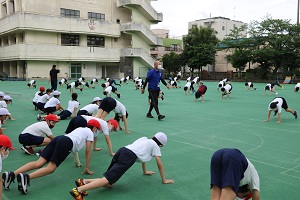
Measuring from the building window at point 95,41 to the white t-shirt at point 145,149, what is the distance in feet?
120

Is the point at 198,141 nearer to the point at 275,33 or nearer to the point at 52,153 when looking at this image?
the point at 52,153

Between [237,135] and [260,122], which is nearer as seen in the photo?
[237,135]

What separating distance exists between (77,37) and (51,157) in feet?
118

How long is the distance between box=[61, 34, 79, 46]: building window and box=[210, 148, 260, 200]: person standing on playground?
37.0 meters

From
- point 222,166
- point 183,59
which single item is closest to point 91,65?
point 183,59

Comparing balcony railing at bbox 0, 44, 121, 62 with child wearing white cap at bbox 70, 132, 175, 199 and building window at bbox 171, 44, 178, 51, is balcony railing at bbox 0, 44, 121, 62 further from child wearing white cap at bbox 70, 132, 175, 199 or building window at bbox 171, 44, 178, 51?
child wearing white cap at bbox 70, 132, 175, 199

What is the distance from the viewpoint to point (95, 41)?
39.9 m

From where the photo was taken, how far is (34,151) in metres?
6.17

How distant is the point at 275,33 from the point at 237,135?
3003cm

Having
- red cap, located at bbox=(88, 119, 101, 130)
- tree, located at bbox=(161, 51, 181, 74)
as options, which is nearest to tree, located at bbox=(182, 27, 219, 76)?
tree, located at bbox=(161, 51, 181, 74)

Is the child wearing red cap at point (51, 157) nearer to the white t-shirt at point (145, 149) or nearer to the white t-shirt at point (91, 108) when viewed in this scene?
the white t-shirt at point (145, 149)

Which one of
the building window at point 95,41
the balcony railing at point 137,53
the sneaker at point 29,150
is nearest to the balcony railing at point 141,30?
the balcony railing at point 137,53

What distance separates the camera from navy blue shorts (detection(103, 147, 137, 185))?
4.06m

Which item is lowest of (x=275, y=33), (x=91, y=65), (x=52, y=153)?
(x=52, y=153)
